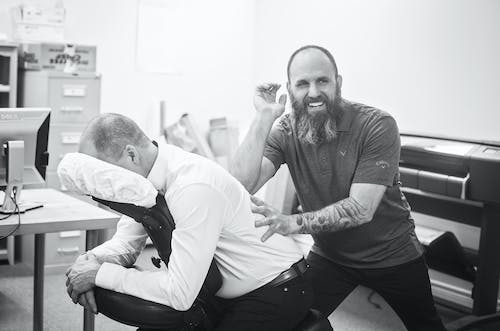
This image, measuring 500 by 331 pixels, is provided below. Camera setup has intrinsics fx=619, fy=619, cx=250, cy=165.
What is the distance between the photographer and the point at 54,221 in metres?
2.19

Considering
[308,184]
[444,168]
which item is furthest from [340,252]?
[444,168]

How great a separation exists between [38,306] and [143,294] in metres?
1.16

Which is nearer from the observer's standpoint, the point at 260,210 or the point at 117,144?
the point at 117,144

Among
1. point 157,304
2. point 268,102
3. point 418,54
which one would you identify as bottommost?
point 157,304

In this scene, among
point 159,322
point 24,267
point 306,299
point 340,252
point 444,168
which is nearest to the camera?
point 159,322

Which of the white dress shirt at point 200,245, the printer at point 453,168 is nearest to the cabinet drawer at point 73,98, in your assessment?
the printer at point 453,168

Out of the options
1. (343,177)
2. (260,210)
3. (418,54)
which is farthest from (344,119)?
(418,54)

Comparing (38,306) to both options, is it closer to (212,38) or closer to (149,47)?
(149,47)

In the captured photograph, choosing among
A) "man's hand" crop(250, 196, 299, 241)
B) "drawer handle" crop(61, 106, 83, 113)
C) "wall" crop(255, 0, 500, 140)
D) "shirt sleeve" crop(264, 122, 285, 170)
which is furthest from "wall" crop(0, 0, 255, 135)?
"man's hand" crop(250, 196, 299, 241)

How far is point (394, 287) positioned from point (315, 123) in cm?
63

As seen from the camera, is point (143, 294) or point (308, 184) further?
point (308, 184)

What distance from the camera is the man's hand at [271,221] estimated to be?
1.68 m

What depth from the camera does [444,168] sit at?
3.11 meters

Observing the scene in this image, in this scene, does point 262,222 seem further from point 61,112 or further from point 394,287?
point 61,112
